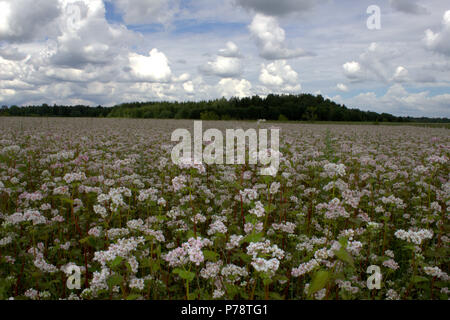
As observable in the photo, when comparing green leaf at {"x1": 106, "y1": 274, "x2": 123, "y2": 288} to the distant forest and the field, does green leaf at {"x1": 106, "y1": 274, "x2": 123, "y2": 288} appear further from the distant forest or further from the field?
the distant forest

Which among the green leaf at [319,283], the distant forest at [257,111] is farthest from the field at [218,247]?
the distant forest at [257,111]

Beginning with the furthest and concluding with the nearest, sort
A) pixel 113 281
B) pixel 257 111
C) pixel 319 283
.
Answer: pixel 257 111, pixel 113 281, pixel 319 283

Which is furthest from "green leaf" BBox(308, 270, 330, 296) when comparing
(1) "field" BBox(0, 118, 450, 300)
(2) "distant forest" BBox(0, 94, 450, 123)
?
(2) "distant forest" BBox(0, 94, 450, 123)

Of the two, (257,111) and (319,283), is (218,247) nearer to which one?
(319,283)

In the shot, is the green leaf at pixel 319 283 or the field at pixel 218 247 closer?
the green leaf at pixel 319 283

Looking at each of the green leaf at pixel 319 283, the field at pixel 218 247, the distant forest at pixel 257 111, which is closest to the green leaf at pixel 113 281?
the field at pixel 218 247

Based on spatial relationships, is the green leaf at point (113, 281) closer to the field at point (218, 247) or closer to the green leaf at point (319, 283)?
the field at point (218, 247)

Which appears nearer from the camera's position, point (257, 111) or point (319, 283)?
point (319, 283)

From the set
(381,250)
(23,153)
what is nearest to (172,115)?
(23,153)

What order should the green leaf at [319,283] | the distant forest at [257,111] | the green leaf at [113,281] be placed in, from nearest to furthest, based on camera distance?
the green leaf at [319,283], the green leaf at [113,281], the distant forest at [257,111]

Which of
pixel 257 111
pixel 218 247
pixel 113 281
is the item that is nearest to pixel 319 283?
pixel 113 281

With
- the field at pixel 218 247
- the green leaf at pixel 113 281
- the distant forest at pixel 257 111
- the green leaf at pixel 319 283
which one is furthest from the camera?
the distant forest at pixel 257 111

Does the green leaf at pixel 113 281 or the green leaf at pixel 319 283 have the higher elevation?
the green leaf at pixel 319 283

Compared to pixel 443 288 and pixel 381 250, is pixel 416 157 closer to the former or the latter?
pixel 381 250
